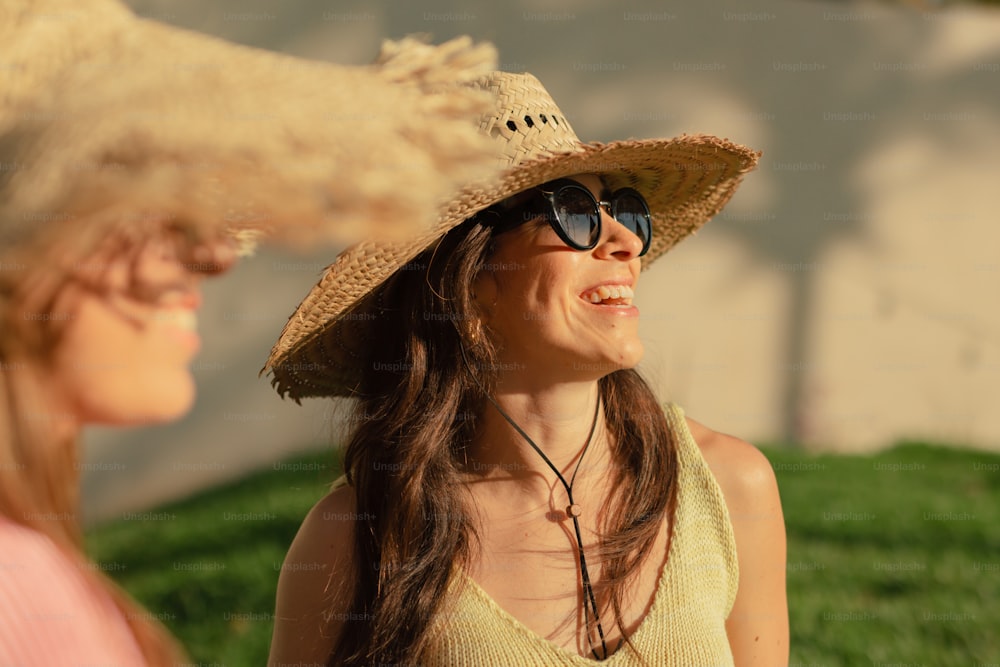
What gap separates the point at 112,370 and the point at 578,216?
1.68 m

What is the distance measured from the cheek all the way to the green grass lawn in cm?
315

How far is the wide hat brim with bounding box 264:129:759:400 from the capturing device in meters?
2.32

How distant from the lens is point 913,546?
191 inches

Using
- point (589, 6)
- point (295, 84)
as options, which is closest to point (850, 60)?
point (589, 6)

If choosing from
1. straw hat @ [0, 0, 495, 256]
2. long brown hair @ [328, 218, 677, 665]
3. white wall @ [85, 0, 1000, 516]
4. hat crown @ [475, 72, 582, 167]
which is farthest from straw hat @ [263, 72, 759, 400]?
white wall @ [85, 0, 1000, 516]

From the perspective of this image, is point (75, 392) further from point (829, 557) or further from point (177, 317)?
point (829, 557)

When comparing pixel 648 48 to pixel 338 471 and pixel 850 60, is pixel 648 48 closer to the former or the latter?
pixel 850 60

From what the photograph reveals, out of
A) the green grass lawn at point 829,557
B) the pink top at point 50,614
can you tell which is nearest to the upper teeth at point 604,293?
the pink top at point 50,614

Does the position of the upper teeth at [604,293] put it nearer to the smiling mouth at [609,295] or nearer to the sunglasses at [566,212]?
the smiling mouth at [609,295]

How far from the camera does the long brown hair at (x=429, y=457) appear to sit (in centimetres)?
236

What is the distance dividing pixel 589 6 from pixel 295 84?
19.5 feet

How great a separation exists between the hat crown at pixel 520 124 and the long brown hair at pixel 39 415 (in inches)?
58.6

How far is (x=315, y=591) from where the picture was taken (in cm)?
247

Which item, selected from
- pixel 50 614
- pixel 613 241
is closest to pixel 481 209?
pixel 613 241
